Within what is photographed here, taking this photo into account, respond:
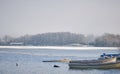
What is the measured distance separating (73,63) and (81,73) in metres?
1.70

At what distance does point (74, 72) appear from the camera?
57.3 feet

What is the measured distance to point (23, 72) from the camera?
16906 millimetres

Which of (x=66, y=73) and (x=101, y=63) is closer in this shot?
(x=66, y=73)

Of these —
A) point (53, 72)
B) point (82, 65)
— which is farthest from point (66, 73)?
point (82, 65)

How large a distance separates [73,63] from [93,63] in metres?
0.95

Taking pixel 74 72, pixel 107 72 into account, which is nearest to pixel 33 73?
pixel 74 72

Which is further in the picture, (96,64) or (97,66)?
(96,64)

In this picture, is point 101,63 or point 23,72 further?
point 101,63

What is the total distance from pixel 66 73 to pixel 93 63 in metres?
2.12

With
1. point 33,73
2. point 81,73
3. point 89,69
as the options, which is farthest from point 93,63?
point 33,73

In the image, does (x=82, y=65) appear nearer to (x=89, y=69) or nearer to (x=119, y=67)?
(x=89, y=69)

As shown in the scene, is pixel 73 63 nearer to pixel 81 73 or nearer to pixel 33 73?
pixel 81 73

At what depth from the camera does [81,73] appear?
56.1 ft

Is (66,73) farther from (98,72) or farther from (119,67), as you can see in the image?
(119,67)
